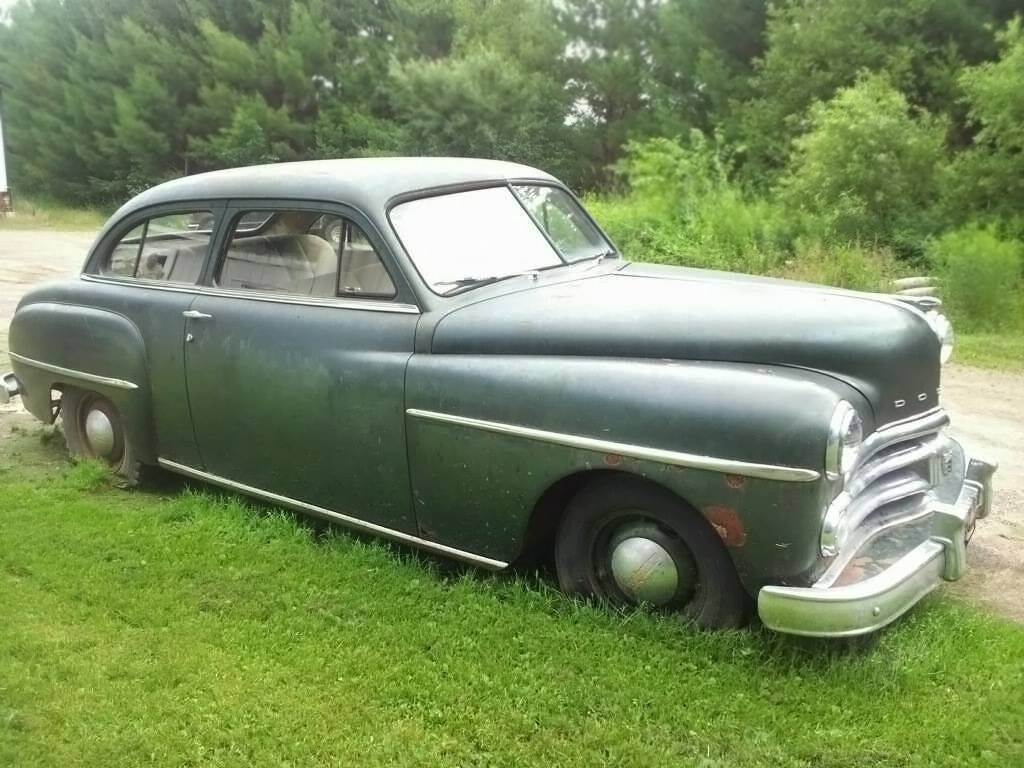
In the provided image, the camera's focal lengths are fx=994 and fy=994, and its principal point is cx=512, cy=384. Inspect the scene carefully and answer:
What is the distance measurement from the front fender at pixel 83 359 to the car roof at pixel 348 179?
28.6 inches

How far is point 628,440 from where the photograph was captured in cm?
326

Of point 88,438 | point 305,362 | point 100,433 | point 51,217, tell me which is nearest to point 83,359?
point 100,433

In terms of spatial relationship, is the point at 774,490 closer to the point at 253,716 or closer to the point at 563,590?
the point at 563,590

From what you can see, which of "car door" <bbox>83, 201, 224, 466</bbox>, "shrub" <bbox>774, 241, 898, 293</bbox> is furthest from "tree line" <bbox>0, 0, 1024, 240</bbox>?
"car door" <bbox>83, 201, 224, 466</bbox>

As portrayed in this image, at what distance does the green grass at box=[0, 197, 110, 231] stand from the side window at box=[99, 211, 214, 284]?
20.1 meters

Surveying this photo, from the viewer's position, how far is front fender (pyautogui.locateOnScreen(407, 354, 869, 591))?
3.02 m

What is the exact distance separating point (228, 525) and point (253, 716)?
1533mm

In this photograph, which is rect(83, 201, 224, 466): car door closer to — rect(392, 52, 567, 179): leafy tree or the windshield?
the windshield

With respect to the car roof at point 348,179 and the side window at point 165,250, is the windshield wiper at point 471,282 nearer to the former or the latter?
the car roof at point 348,179

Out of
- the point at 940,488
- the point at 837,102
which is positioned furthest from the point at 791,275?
the point at 940,488

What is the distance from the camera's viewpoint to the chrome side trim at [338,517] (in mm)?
3801

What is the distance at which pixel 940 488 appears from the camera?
3613 mm

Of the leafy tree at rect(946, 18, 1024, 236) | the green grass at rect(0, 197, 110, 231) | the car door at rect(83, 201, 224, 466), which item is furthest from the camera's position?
the green grass at rect(0, 197, 110, 231)

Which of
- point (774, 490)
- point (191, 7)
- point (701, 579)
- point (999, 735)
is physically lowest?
point (999, 735)
